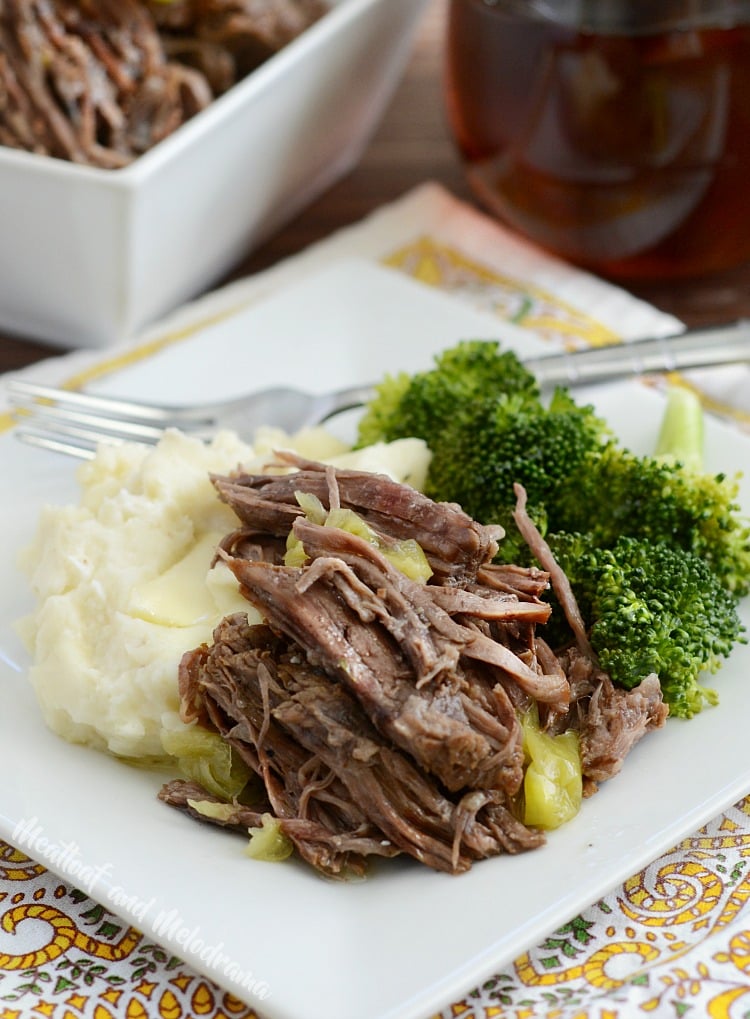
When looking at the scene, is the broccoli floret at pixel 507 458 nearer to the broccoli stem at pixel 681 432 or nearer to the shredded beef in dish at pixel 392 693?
the broccoli stem at pixel 681 432

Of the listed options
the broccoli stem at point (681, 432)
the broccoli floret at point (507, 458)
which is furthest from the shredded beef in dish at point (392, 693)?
the broccoli stem at point (681, 432)

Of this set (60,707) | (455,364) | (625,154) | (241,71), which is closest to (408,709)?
(60,707)

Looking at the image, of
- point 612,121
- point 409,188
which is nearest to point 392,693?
point 612,121

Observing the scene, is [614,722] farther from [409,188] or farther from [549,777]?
[409,188]

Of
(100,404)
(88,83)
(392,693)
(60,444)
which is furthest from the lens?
(88,83)

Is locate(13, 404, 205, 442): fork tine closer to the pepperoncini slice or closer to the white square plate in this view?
the white square plate

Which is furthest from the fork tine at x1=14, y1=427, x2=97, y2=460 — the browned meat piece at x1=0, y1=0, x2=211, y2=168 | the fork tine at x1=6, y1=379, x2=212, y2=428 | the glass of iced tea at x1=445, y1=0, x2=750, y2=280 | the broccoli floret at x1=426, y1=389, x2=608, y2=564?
the glass of iced tea at x1=445, y1=0, x2=750, y2=280

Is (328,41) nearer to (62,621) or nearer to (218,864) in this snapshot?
(62,621)

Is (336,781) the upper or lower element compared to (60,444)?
upper
